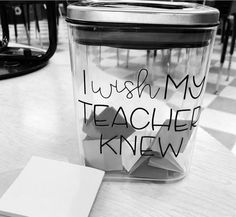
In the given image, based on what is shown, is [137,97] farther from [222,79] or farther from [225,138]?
[222,79]

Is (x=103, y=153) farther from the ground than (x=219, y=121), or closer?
farther from the ground

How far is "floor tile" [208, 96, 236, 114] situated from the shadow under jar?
151 cm

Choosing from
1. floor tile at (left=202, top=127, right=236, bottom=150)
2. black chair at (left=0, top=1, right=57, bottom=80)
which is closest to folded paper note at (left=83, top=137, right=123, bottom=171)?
black chair at (left=0, top=1, right=57, bottom=80)

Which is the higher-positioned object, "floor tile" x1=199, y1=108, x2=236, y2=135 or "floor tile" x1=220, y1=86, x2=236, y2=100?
"floor tile" x1=199, y1=108, x2=236, y2=135

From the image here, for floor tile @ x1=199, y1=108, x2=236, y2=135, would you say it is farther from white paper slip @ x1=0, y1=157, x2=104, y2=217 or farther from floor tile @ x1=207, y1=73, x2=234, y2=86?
white paper slip @ x1=0, y1=157, x2=104, y2=217

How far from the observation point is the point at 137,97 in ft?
1.11

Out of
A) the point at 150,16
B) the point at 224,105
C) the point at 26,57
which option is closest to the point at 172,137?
the point at 150,16

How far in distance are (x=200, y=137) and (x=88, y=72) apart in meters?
0.23

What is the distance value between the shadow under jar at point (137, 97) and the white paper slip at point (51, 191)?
0.03 metres

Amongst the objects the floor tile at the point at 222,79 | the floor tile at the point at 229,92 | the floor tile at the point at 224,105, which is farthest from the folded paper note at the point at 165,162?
the floor tile at the point at 222,79

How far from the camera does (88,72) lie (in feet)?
1.13

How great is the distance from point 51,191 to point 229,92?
6.43ft

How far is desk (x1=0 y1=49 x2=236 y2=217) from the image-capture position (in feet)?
1.03

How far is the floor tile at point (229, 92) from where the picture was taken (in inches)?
78.5
